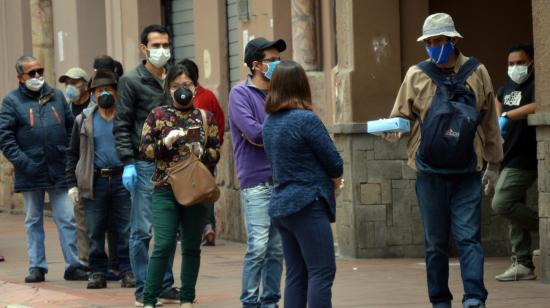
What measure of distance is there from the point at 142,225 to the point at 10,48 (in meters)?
14.4

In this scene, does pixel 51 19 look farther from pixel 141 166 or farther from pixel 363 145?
pixel 141 166

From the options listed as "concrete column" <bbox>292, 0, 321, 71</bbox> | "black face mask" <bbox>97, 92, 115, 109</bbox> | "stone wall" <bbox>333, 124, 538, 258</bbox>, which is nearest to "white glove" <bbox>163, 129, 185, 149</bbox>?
"black face mask" <bbox>97, 92, 115, 109</bbox>

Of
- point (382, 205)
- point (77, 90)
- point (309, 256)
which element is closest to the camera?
point (309, 256)

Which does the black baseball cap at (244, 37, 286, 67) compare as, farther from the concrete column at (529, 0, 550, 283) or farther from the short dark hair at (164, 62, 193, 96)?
the concrete column at (529, 0, 550, 283)

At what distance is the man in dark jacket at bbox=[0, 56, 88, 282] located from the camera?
1312cm

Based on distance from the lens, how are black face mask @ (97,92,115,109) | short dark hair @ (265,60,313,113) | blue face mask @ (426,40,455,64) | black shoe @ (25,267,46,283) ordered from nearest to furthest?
short dark hair @ (265,60,313,113), blue face mask @ (426,40,455,64), black face mask @ (97,92,115,109), black shoe @ (25,267,46,283)

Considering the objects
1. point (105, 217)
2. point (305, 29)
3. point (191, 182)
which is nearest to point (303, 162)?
point (191, 182)

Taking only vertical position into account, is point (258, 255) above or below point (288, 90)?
below

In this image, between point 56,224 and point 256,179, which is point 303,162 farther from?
point 56,224

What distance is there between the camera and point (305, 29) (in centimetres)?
1562

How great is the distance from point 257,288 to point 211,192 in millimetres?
728

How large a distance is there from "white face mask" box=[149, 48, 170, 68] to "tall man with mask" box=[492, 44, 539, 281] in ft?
8.97

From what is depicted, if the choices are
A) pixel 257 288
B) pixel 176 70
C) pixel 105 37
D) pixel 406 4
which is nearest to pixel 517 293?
pixel 257 288

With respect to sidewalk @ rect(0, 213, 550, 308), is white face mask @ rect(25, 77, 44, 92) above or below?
above
